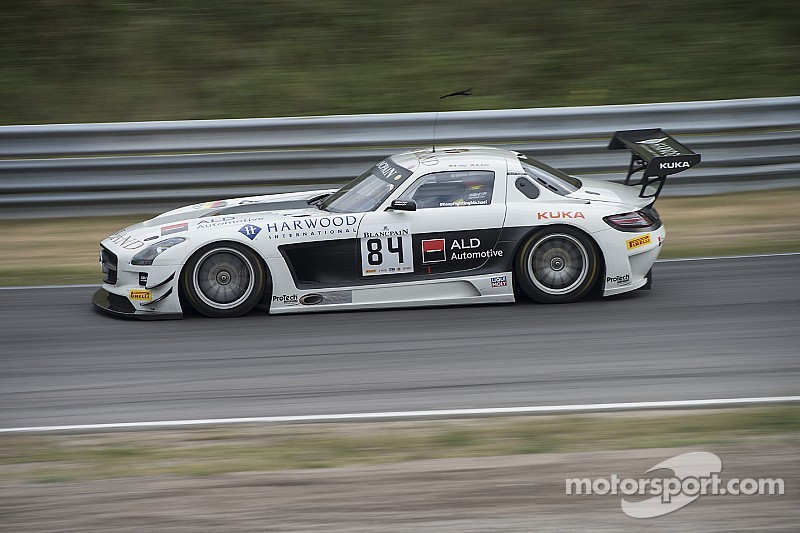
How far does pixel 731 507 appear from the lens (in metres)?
4.41

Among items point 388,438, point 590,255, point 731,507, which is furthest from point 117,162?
point 731,507

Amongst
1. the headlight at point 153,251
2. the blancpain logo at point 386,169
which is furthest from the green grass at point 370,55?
the headlight at point 153,251

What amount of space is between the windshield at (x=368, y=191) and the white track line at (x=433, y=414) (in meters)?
2.69

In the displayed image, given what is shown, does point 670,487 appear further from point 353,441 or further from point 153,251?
point 153,251

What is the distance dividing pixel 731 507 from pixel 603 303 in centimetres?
390

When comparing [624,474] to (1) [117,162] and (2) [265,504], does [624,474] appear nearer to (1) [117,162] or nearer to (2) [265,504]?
(2) [265,504]

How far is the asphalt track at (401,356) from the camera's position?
604cm

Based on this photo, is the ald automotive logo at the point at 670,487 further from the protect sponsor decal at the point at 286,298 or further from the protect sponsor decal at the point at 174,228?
the protect sponsor decal at the point at 174,228

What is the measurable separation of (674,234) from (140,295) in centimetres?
587

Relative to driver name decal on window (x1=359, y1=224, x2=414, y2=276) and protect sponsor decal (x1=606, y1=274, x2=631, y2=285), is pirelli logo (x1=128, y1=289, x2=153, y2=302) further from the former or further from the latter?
protect sponsor decal (x1=606, y1=274, x2=631, y2=285)

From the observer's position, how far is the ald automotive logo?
4.45 m

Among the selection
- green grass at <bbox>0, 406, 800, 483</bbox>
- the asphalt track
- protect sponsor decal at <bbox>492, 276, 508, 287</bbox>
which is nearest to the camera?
green grass at <bbox>0, 406, 800, 483</bbox>

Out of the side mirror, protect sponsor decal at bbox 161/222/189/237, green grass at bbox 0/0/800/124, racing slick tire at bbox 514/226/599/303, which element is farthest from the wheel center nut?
green grass at bbox 0/0/800/124

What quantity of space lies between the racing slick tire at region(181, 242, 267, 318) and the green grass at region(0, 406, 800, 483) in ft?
7.88
